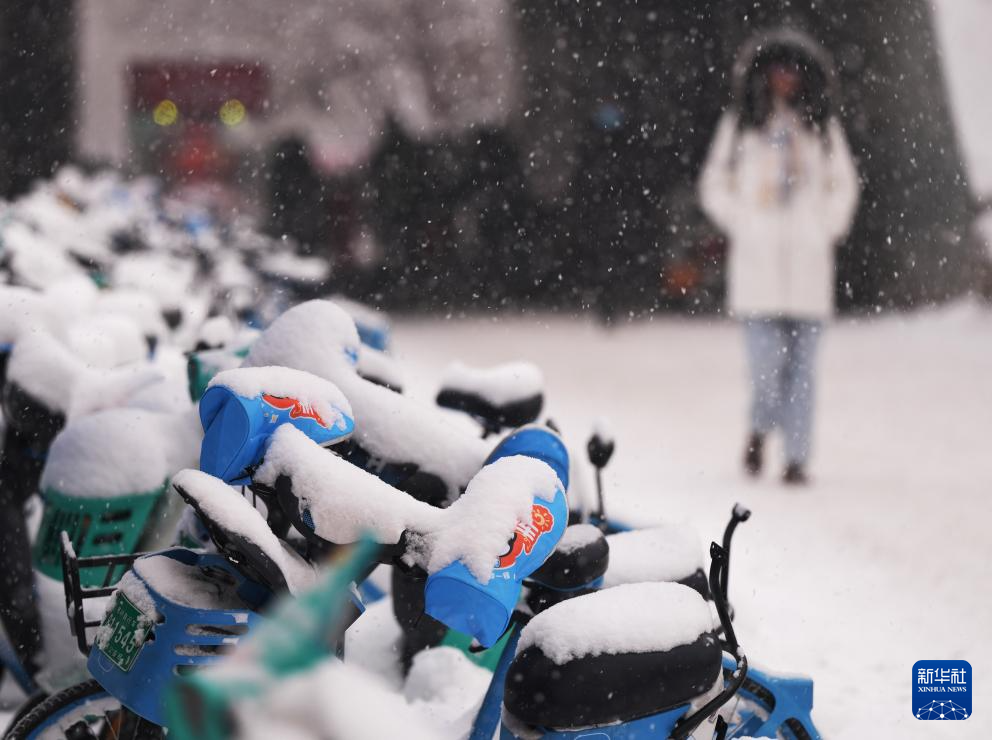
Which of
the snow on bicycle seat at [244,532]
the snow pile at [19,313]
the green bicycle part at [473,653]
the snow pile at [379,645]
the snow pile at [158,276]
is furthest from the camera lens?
the snow pile at [158,276]

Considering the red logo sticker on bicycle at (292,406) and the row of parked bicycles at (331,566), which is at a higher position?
the red logo sticker on bicycle at (292,406)

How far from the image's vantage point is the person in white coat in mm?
5785

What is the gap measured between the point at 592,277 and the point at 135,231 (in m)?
7.32

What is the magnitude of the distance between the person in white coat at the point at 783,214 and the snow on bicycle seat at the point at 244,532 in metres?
4.55

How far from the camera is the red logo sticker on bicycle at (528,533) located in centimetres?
142

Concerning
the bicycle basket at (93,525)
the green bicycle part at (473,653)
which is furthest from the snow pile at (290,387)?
the green bicycle part at (473,653)

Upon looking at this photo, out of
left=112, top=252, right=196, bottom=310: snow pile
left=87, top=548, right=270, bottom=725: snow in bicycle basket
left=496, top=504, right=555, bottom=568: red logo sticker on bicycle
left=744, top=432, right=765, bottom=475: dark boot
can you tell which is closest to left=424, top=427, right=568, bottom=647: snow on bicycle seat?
left=496, top=504, right=555, bottom=568: red logo sticker on bicycle

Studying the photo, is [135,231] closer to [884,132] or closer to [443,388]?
[443,388]

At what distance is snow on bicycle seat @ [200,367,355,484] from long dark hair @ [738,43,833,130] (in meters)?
4.60

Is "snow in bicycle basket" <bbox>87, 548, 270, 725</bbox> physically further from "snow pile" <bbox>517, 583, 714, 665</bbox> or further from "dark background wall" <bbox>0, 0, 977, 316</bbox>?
"dark background wall" <bbox>0, 0, 977, 316</bbox>

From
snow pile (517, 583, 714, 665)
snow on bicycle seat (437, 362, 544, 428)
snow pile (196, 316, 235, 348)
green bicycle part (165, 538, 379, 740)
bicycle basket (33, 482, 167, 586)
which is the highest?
green bicycle part (165, 538, 379, 740)

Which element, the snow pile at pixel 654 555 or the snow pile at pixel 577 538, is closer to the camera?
the snow pile at pixel 577 538

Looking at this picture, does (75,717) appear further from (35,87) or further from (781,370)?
(35,87)

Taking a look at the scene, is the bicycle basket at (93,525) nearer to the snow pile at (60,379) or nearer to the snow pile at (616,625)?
the snow pile at (60,379)
